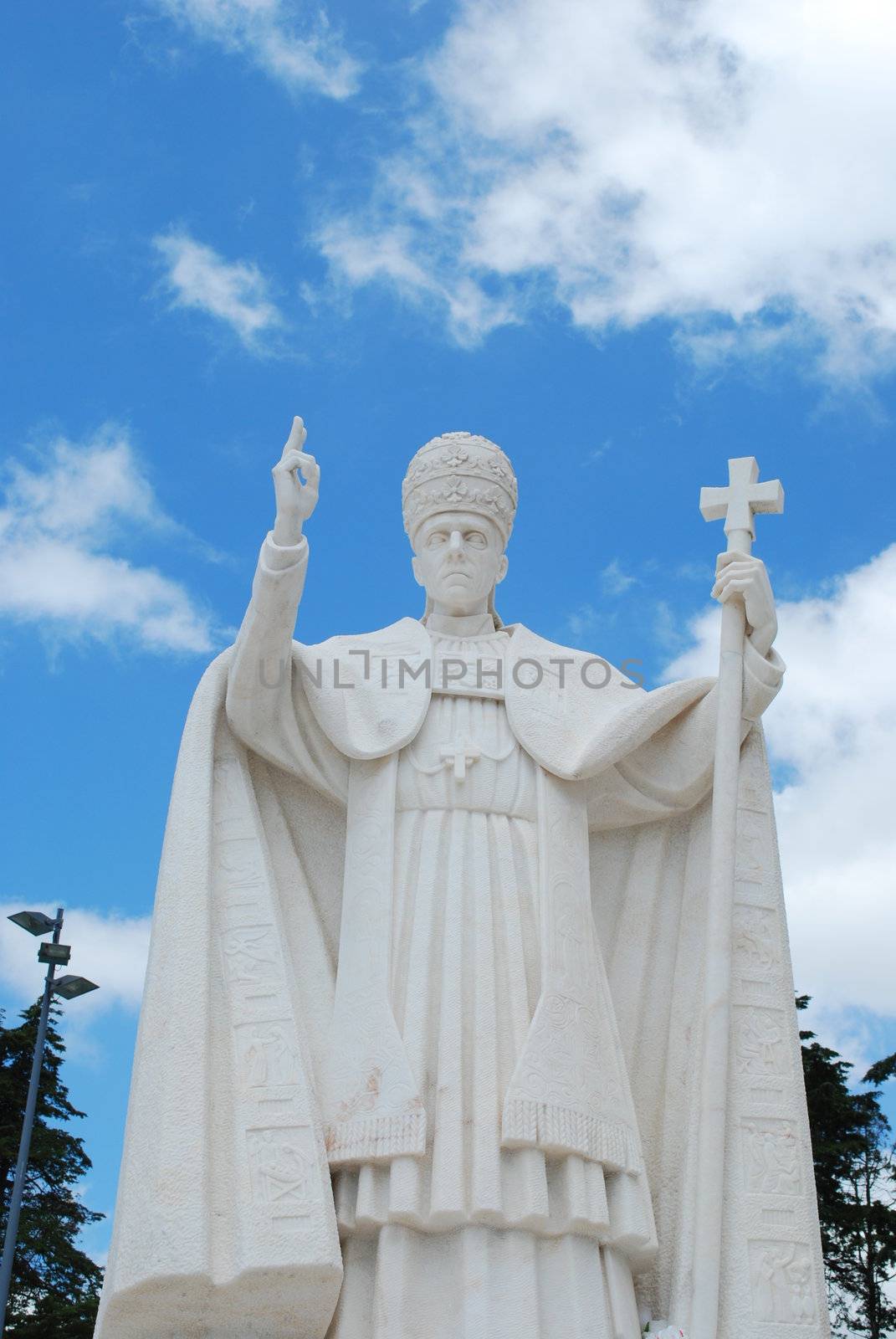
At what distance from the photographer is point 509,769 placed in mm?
7754

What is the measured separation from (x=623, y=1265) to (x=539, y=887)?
5.38 feet

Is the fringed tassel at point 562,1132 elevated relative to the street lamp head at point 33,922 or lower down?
lower down

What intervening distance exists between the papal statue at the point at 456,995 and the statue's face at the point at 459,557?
0.05 feet

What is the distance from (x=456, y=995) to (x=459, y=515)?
2.60m

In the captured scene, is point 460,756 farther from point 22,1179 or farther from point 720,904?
point 22,1179

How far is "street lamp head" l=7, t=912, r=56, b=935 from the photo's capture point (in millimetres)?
11266

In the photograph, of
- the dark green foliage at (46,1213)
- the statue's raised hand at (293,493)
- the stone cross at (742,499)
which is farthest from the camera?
the dark green foliage at (46,1213)

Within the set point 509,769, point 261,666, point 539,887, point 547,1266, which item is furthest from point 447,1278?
point 261,666

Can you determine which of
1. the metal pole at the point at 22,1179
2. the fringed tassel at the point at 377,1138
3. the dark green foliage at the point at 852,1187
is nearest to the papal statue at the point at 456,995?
the fringed tassel at the point at 377,1138

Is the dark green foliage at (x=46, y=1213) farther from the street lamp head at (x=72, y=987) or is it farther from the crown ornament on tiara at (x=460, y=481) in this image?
the crown ornament on tiara at (x=460, y=481)

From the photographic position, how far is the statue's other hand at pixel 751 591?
776 centimetres

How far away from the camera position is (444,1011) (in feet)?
23.0

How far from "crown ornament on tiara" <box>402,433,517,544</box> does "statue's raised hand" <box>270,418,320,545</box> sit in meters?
1.06

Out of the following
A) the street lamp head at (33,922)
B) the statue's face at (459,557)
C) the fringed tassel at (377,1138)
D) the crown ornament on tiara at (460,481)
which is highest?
the crown ornament on tiara at (460,481)
